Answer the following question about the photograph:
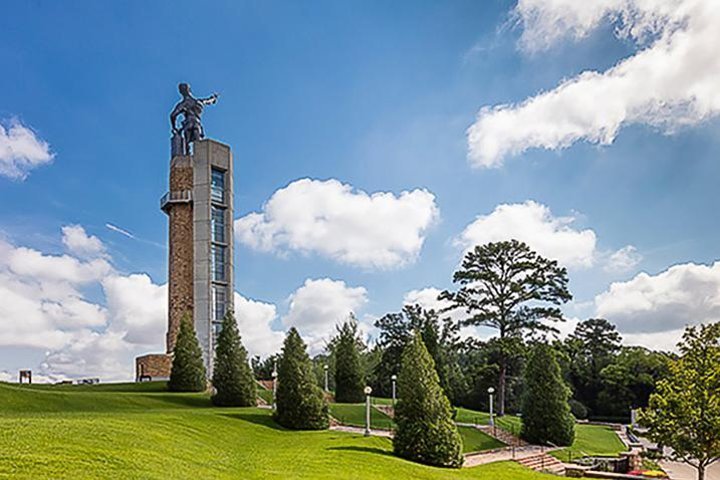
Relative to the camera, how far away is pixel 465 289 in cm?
3691

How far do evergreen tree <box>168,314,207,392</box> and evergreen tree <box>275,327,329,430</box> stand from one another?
11.5 m

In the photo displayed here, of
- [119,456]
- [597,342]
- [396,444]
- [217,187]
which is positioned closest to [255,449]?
[396,444]

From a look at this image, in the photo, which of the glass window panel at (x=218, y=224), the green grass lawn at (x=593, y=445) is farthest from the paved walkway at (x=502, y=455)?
the glass window panel at (x=218, y=224)

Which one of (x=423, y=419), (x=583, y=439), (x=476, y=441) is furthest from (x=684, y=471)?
(x=423, y=419)

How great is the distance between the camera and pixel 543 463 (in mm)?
24547

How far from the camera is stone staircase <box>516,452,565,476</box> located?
23656 millimetres

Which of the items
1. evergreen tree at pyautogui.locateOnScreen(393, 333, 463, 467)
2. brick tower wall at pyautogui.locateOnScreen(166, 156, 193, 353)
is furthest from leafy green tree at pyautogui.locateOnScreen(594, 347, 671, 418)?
evergreen tree at pyautogui.locateOnScreen(393, 333, 463, 467)

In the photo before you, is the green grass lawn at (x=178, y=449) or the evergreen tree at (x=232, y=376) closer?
the green grass lawn at (x=178, y=449)

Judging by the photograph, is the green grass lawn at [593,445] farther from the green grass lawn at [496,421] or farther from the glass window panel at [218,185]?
the glass window panel at [218,185]

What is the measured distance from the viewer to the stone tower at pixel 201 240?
43.2 m

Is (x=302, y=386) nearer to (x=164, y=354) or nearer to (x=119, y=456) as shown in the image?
(x=119, y=456)

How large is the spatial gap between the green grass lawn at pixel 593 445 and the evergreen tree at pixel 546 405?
3.13 feet

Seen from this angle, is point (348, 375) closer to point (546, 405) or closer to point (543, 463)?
point (546, 405)

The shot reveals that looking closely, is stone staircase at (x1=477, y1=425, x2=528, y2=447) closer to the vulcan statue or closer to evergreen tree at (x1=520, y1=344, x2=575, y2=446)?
evergreen tree at (x1=520, y1=344, x2=575, y2=446)
